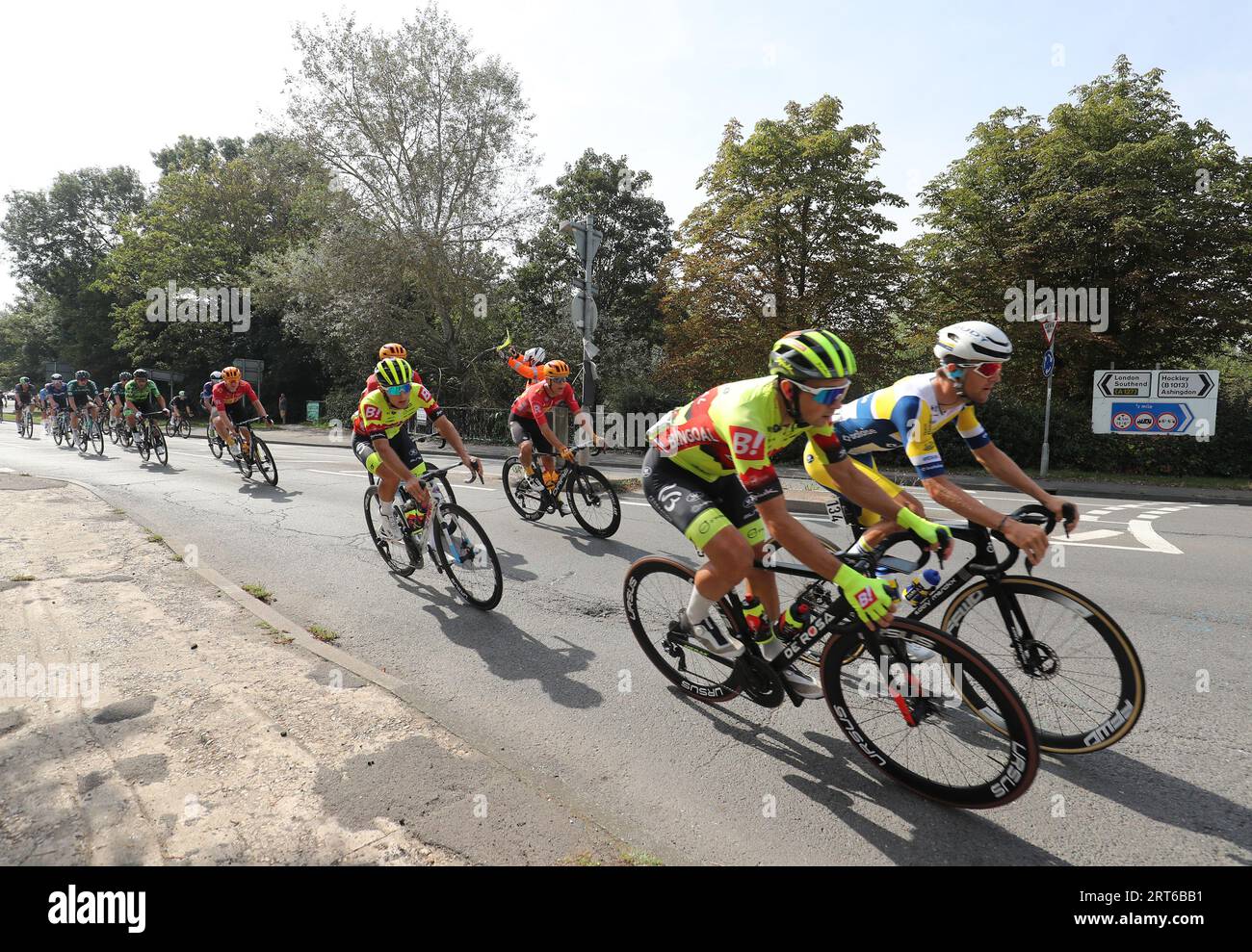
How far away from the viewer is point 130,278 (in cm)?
4209

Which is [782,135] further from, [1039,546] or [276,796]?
[276,796]

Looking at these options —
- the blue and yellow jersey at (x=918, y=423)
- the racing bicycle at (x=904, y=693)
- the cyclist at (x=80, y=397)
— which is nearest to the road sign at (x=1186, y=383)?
the blue and yellow jersey at (x=918, y=423)

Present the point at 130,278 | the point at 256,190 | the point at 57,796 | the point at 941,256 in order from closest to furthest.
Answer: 1. the point at 57,796
2. the point at 941,256
3. the point at 256,190
4. the point at 130,278

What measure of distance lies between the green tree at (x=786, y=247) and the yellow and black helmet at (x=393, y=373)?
45.3 ft

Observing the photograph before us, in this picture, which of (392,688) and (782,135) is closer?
(392,688)

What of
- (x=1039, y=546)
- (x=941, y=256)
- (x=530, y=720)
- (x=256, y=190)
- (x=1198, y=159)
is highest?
(x=256, y=190)

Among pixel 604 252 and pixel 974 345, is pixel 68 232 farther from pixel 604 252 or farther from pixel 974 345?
pixel 974 345

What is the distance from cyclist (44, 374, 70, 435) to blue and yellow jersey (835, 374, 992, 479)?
913 inches

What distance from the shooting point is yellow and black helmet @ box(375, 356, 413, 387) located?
5672 mm

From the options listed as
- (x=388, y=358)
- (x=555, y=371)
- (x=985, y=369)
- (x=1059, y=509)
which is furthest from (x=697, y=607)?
(x=555, y=371)

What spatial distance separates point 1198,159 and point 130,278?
53.4 meters

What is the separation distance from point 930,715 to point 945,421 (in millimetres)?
1753
